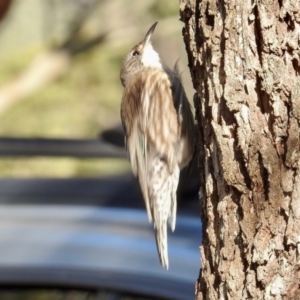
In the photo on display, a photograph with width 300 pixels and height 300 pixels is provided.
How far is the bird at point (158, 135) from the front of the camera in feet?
12.0

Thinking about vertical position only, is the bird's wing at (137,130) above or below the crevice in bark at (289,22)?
below

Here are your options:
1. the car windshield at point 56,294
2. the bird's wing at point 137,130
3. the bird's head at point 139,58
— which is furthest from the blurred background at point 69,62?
the car windshield at point 56,294

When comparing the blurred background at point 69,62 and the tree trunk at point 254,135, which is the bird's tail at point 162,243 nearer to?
the tree trunk at point 254,135

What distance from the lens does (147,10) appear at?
12.1 metres

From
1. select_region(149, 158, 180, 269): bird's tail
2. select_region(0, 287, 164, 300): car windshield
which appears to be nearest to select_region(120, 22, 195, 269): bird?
select_region(149, 158, 180, 269): bird's tail

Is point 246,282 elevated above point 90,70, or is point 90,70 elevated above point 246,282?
point 246,282

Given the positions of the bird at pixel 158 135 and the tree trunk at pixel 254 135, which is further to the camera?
the bird at pixel 158 135

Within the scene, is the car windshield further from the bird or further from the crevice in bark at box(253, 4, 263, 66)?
the crevice in bark at box(253, 4, 263, 66)

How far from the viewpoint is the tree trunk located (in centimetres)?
195

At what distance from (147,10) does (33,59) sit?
6.10 ft

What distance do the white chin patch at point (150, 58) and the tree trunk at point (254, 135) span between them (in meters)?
2.00

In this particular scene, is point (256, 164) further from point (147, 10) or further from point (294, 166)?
point (147, 10)

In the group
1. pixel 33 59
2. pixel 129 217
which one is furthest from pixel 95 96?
pixel 129 217

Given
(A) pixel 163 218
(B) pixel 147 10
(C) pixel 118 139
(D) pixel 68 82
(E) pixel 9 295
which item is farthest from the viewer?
(D) pixel 68 82
